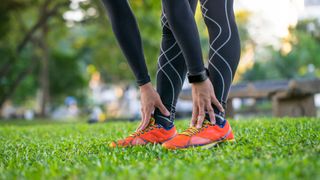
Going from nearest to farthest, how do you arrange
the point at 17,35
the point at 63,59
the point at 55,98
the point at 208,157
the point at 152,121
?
1. the point at 208,157
2. the point at 152,121
3. the point at 17,35
4. the point at 63,59
5. the point at 55,98

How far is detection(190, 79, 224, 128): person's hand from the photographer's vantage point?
234cm

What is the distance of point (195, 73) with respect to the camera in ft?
7.60

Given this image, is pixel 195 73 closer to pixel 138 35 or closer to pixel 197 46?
pixel 197 46

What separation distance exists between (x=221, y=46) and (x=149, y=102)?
1.58 ft

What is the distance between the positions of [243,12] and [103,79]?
14.8 m

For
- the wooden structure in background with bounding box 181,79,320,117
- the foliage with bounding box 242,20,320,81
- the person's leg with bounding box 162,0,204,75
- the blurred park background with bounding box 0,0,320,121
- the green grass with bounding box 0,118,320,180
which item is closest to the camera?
the green grass with bounding box 0,118,320,180

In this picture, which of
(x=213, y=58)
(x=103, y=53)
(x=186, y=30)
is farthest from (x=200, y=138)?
(x=103, y=53)

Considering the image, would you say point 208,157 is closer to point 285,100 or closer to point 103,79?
point 285,100

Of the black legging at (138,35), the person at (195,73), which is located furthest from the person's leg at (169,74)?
the black legging at (138,35)

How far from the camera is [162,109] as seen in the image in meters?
2.59

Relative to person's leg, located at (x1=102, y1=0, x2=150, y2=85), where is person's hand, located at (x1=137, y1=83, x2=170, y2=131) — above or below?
below

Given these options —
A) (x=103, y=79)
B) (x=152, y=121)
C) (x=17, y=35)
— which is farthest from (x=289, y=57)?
(x=152, y=121)

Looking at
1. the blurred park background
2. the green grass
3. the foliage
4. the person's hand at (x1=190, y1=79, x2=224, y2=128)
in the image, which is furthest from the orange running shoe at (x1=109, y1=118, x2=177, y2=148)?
the foliage

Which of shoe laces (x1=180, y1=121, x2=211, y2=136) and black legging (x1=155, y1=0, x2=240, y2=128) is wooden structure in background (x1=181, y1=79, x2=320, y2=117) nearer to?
black legging (x1=155, y1=0, x2=240, y2=128)
